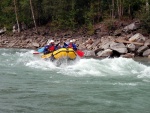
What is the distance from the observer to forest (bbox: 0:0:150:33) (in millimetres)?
31078

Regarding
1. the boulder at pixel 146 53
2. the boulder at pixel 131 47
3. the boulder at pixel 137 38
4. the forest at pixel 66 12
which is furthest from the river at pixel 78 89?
the forest at pixel 66 12

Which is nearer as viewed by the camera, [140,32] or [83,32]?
[140,32]

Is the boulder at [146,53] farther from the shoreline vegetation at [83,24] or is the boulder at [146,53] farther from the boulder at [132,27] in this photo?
the boulder at [132,27]

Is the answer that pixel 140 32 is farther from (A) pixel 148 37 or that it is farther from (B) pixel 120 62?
(B) pixel 120 62

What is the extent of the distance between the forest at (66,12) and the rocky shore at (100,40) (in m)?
1.49

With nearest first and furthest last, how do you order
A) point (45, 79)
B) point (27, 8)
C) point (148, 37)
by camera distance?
1. point (45, 79)
2. point (148, 37)
3. point (27, 8)

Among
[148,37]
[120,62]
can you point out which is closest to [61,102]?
[120,62]

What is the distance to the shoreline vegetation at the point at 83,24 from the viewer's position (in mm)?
23156

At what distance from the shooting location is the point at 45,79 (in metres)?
12.0

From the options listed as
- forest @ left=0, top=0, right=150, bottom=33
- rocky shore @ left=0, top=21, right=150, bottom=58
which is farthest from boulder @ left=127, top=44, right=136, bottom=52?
forest @ left=0, top=0, right=150, bottom=33

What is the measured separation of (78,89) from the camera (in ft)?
33.2

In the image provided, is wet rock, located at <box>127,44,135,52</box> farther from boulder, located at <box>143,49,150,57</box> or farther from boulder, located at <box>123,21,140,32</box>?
boulder, located at <box>123,21,140,32</box>

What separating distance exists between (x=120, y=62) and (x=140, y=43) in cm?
717

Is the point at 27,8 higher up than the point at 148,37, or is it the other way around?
the point at 27,8
